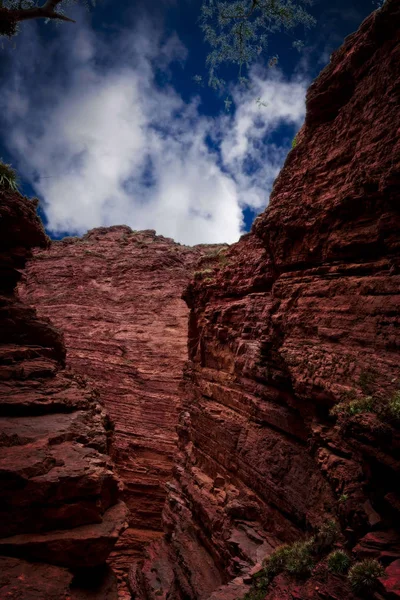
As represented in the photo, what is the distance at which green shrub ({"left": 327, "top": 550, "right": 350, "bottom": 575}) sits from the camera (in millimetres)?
5598

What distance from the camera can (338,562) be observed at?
5711 mm

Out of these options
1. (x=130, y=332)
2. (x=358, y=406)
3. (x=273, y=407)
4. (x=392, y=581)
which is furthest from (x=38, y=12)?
(x=130, y=332)

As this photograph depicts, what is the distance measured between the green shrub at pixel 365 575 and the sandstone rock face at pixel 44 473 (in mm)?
6232

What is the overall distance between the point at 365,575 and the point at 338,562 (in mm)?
960

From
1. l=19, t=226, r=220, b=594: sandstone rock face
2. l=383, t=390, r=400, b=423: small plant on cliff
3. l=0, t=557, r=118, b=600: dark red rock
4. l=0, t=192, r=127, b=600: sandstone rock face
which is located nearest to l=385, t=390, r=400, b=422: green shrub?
l=383, t=390, r=400, b=423: small plant on cliff

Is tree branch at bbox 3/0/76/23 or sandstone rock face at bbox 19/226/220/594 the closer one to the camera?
tree branch at bbox 3/0/76/23

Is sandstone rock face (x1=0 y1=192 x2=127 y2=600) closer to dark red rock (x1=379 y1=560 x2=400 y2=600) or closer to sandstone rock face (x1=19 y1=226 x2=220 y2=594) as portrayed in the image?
dark red rock (x1=379 y1=560 x2=400 y2=600)

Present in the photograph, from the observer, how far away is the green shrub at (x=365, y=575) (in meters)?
4.75

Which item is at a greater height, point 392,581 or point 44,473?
point 392,581

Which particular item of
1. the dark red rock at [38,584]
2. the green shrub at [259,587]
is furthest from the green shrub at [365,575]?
the dark red rock at [38,584]

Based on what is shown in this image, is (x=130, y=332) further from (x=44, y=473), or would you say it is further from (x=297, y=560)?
(x=297, y=560)

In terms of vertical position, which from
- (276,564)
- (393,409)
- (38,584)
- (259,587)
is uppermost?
(393,409)

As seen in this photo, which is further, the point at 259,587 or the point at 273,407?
the point at 273,407

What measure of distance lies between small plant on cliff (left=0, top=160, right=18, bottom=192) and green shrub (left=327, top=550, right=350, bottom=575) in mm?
15586
